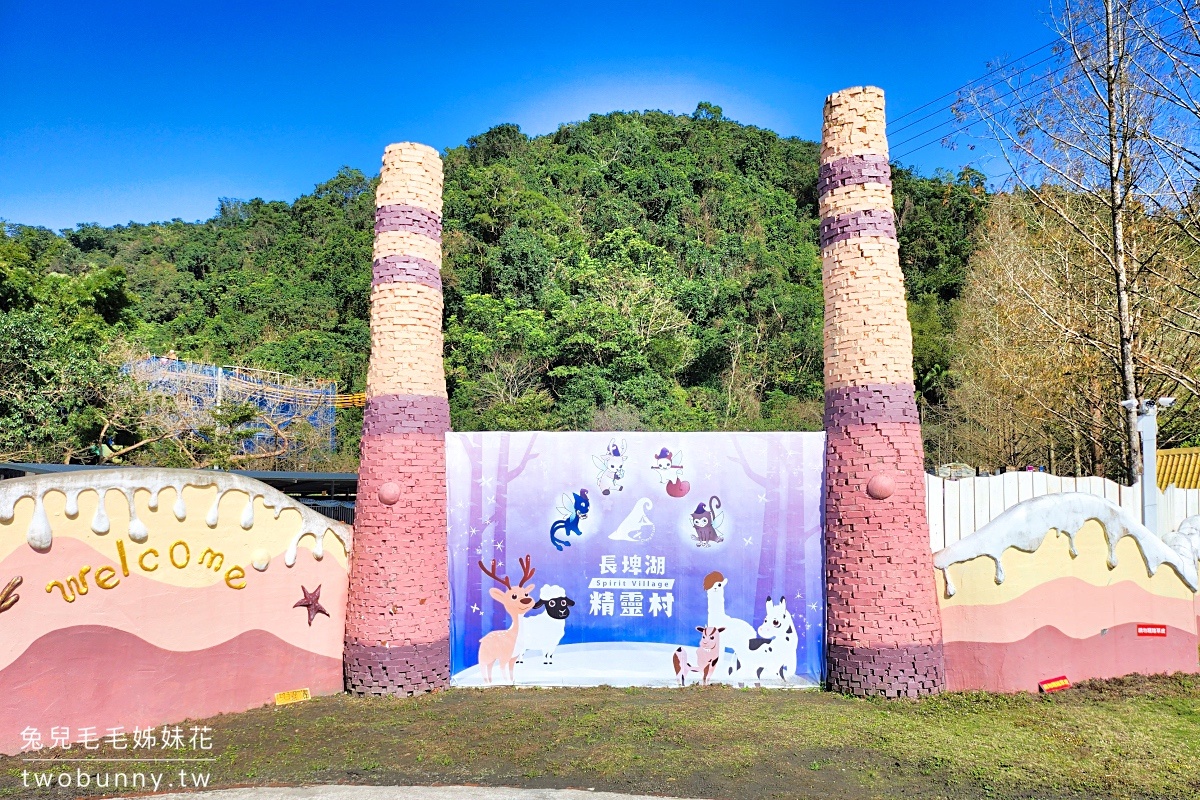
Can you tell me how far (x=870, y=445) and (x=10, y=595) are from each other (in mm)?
8178

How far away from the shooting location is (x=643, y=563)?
8961 millimetres

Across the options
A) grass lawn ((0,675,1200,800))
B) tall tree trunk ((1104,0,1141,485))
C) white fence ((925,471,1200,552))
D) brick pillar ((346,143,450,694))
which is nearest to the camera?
grass lawn ((0,675,1200,800))

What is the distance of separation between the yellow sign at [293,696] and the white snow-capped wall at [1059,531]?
691cm

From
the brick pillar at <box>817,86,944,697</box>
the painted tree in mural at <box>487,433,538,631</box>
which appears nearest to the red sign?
the brick pillar at <box>817,86,944,697</box>

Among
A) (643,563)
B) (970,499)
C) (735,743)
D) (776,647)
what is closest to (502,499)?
(643,563)

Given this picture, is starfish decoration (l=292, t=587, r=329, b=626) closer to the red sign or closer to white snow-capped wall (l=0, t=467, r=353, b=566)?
white snow-capped wall (l=0, t=467, r=353, b=566)

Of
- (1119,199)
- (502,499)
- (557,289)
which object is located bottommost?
(502,499)

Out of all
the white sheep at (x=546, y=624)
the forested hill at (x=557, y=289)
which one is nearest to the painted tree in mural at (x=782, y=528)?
the white sheep at (x=546, y=624)

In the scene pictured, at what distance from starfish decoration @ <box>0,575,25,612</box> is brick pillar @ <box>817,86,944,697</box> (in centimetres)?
773

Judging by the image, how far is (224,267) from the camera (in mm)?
42000

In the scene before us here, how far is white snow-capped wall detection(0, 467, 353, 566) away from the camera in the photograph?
6.89m

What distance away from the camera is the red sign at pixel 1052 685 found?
8531mm

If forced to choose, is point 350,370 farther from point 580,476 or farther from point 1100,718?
point 1100,718

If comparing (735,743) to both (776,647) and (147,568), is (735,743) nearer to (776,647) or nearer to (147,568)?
(776,647)
